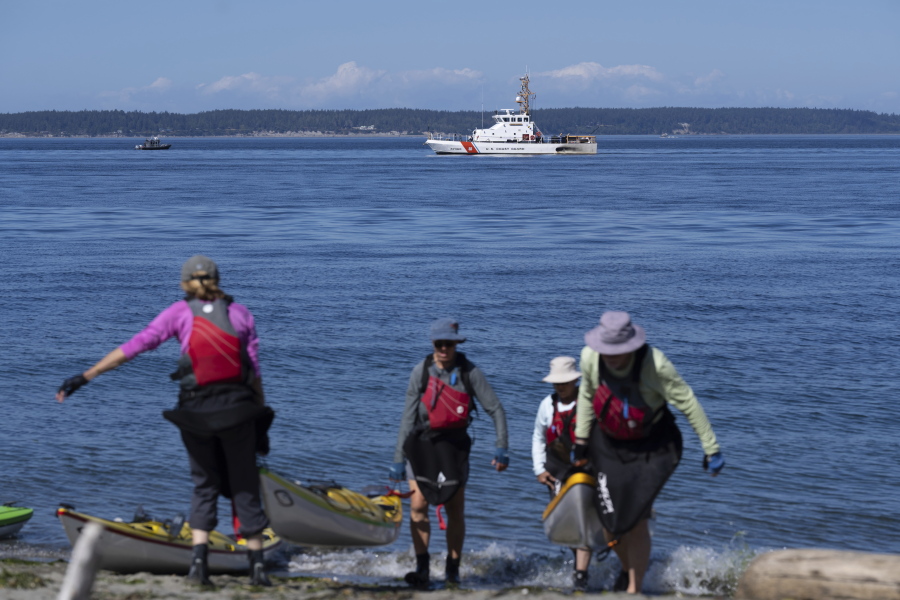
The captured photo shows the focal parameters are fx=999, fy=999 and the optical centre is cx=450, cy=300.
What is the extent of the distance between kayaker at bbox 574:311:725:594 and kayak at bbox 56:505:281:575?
2.60 meters

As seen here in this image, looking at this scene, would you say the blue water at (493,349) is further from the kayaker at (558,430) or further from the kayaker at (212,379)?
the kayaker at (212,379)

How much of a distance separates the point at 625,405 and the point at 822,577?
144cm

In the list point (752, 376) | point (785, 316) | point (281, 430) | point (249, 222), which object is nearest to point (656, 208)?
point (249, 222)

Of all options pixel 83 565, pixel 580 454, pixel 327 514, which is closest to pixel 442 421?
pixel 580 454

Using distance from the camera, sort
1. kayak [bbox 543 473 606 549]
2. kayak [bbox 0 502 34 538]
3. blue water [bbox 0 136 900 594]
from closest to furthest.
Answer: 1. kayak [bbox 543 473 606 549]
2. kayak [bbox 0 502 34 538]
3. blue water [bbox 0 136 900 594]

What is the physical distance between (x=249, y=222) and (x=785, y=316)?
2670 cm

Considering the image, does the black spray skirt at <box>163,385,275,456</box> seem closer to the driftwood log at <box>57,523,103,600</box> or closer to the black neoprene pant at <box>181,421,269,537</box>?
the black neoprene pant at <box>181,421,269,537</box>

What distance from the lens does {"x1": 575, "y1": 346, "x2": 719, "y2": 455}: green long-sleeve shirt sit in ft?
17.9

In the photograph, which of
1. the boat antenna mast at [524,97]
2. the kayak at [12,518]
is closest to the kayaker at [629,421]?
the kayak at [12,518]

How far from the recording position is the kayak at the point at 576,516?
6.12 m

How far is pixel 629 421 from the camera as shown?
5.57 m

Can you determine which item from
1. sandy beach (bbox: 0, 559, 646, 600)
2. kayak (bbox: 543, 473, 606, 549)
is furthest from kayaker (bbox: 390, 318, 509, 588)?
sandy beach (bbox: 0, 559, 646, 600)

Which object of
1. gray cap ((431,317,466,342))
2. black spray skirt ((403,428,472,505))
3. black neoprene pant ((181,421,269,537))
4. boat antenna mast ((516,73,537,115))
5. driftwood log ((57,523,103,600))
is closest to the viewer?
driftwood log ((57,523,103,600))

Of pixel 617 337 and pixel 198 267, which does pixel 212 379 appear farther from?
pixel 617 337
